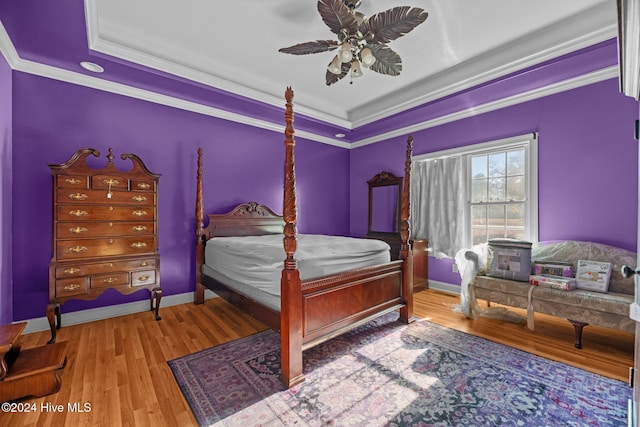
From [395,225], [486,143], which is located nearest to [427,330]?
[395,225]

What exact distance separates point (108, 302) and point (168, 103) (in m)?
2.51

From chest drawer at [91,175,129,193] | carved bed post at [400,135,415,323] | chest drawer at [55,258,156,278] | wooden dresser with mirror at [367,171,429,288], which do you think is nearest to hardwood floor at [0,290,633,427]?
carved bed post at [400,135,415,323]

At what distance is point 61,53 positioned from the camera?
265 cm

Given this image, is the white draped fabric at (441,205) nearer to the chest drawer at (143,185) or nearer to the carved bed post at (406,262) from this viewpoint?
the carved bed post at (406,262)

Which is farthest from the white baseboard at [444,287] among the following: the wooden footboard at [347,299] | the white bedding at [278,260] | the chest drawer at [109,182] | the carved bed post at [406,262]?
the chest drawer at [109,182]

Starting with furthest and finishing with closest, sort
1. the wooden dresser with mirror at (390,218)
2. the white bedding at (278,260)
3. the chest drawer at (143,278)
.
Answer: the wooden dresser with mirror at (390,218) → the chest drawer at (143,278) → the white bedding at (278,260)

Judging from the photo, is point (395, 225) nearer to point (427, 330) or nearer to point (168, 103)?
point (427, 330)

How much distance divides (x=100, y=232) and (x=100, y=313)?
1011 millimetres

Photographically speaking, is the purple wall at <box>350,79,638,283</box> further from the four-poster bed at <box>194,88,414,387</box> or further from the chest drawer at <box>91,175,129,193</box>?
the chest drawer at <box>91,175,129,193</box>

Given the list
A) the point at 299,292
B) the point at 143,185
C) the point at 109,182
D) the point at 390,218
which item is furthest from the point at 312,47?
the point at 390,218

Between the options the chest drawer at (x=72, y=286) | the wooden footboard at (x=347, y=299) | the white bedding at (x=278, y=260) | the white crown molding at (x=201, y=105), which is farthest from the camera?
the white crown molding at (x=201, y=105)

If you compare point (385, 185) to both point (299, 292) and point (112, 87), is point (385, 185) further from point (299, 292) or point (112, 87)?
point (112, 87)

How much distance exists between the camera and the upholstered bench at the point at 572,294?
237cm

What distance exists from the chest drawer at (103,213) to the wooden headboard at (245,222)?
85 cm
